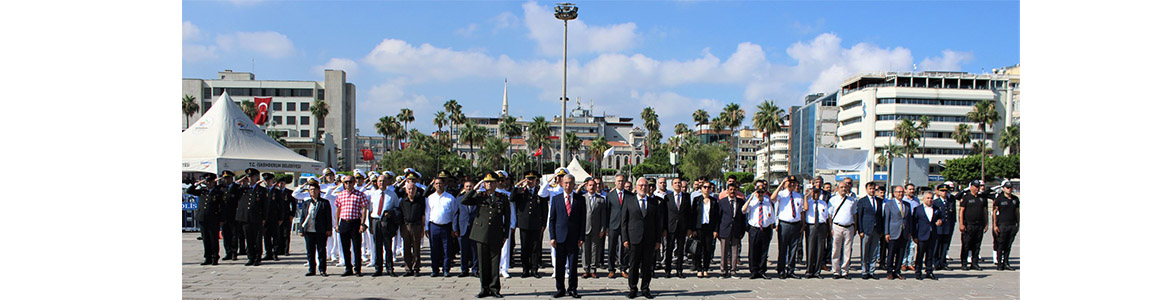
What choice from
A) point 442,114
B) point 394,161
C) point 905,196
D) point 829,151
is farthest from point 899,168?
point 442,114

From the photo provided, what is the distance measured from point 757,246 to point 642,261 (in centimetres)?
272

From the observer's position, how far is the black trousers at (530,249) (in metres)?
10.0

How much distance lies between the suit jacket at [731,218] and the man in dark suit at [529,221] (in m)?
2.66

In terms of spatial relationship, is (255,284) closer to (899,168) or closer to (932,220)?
(932,220)

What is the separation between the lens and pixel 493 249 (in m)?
8.72

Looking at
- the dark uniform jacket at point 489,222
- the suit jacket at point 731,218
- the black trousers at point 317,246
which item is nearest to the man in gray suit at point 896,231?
the suit jacket at point 731,218

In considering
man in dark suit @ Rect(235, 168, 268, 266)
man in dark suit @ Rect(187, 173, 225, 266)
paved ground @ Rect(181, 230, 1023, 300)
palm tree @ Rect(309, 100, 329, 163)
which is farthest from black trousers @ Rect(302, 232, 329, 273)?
palm tree @ Rect(309, 100, 329, 163)

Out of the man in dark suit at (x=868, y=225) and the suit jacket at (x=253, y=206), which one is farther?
the suit jacket at (x=253, y=206)

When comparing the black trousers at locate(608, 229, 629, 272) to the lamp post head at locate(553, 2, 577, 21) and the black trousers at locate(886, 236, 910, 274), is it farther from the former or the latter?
the lamp post head at locate(553, 2, 577, 21)

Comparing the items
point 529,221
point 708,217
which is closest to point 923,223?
point 708,217

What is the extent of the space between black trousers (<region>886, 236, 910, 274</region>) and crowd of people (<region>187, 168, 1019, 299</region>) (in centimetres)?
2

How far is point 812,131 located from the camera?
105 m

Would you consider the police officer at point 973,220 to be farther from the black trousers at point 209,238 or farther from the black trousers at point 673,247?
the black trousers at point 209,238

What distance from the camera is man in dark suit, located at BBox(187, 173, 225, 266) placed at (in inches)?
457
